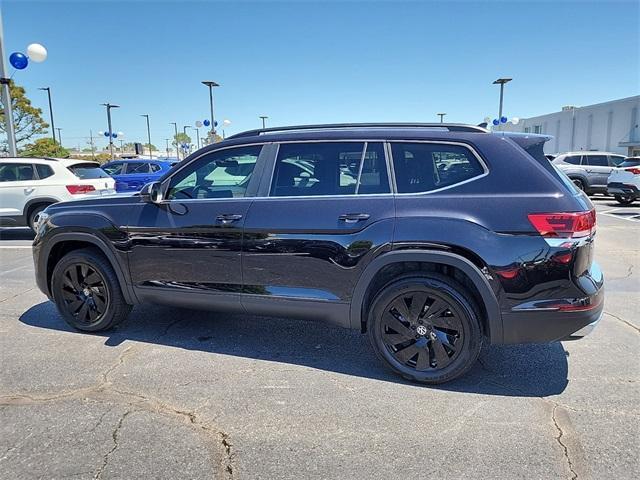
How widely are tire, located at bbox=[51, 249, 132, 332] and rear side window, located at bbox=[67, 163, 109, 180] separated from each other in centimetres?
610

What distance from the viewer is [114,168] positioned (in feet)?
59.5

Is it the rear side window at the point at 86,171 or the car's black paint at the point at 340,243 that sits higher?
the rear side window at the point at 86,171

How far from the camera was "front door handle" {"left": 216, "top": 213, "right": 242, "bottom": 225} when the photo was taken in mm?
3445

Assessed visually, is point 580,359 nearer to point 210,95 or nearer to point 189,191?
point 189,191

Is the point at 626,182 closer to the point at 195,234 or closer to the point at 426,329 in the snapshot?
the point at 426,329

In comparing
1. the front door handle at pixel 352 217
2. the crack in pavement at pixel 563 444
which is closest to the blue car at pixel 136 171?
the front door handle at pixel 352 217

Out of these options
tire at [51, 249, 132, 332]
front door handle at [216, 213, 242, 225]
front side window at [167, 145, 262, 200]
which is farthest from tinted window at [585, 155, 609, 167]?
tire at [51, 249, 132, 332]

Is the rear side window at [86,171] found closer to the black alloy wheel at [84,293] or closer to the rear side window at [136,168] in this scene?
the black alloy wheel at [84,293]

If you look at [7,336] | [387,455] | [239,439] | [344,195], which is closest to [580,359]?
[387,455]

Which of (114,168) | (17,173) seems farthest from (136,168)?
(17,173)

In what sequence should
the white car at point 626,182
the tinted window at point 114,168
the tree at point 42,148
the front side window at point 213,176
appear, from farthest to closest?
1. the tree at point 42,148
2. the tinted window at point 114,168
3. the white car at point 626,182
4. the front side window at point 213,176

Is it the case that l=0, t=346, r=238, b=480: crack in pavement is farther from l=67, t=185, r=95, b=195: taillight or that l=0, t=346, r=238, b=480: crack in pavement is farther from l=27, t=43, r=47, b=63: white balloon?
→ l=27, t=43, r=47, b=63: white balloon

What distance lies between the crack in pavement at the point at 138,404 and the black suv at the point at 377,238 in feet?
2.98

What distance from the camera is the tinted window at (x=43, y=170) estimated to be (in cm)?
920
